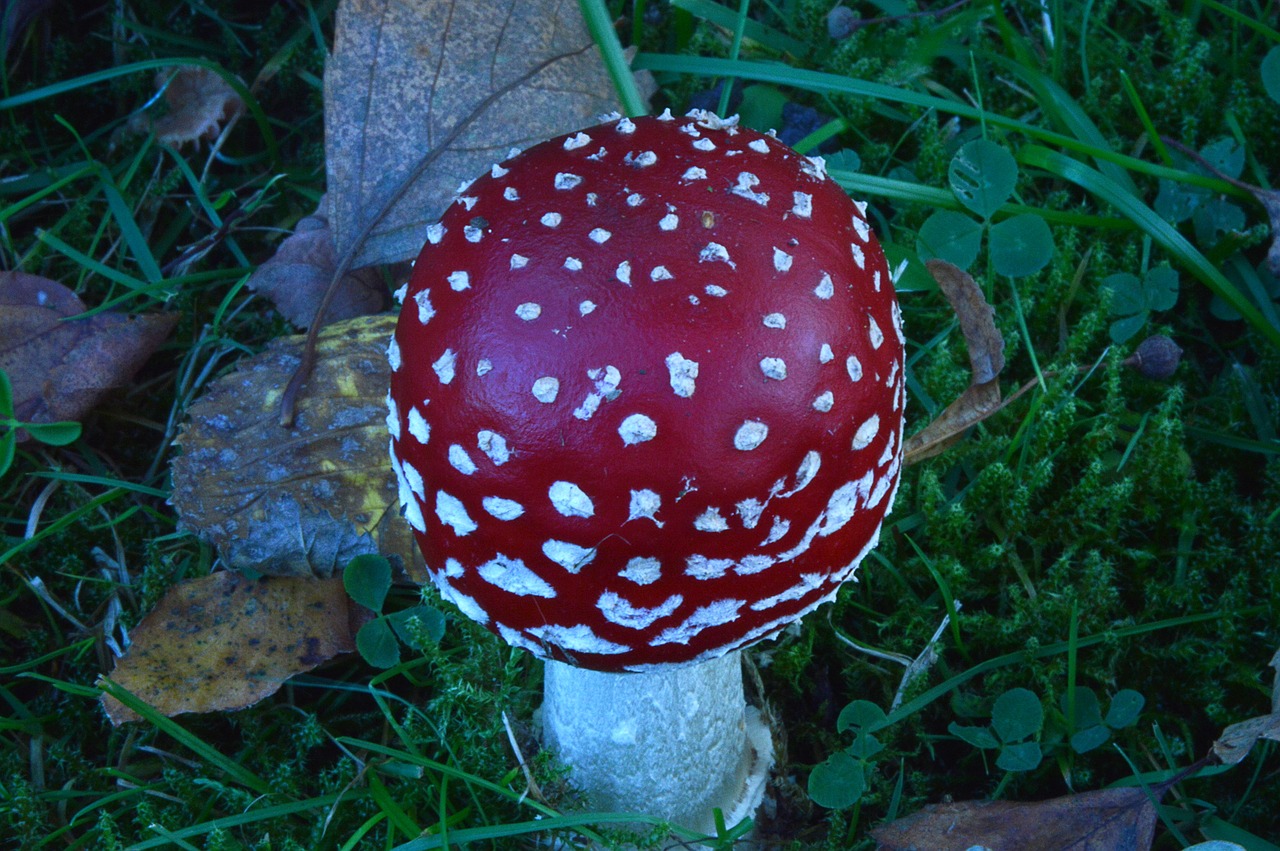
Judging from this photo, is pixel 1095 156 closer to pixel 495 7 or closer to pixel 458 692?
pixel 495 7

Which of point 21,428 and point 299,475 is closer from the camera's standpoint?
Answer: point 299,475

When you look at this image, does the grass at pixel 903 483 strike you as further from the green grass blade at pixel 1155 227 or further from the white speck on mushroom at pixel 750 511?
the white speck on mushroom at pixel 750 511

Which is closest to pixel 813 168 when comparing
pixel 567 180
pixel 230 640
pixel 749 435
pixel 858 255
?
pixel 858 255

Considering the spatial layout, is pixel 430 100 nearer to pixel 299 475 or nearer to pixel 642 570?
pixel 299 475

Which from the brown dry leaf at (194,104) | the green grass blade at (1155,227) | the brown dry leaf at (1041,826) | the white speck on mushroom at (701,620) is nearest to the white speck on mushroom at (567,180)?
the white speck on mushroom at (701,620)

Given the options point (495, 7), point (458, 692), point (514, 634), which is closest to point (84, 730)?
point (458, 692)

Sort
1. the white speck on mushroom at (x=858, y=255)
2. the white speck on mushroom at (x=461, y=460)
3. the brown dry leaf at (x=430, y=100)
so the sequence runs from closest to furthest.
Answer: the white speck on mushroom at (x=461, y=460)
the white speck on mushroom at (x=858, y=255)
the brown dry leaf at (x=430, y=100)

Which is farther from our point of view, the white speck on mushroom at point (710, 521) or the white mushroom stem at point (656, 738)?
the white mushroom stem at point (656, 738)
